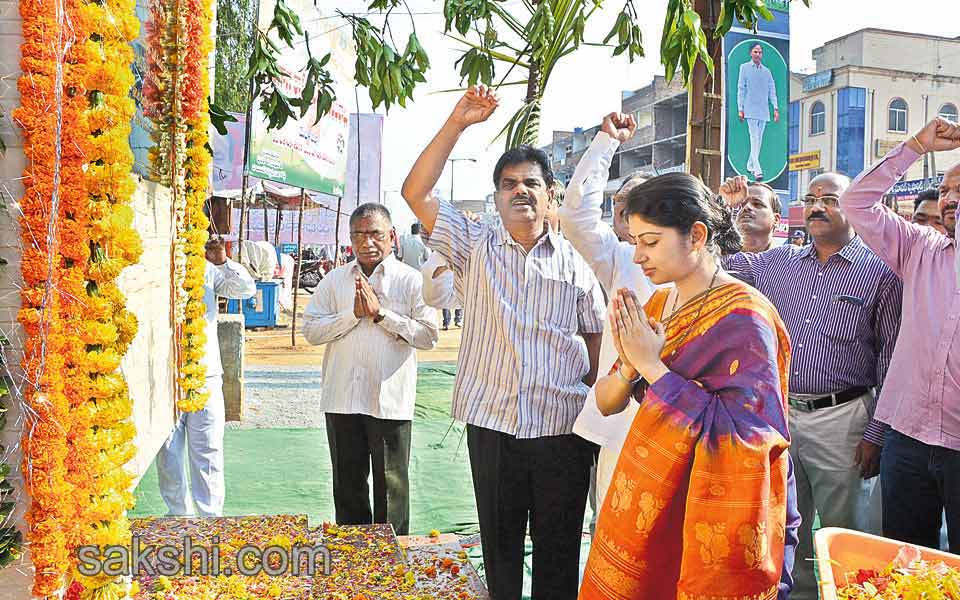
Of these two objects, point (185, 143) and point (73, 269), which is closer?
point (73, 269)

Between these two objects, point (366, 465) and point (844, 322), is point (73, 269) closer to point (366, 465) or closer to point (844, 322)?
point (366, 465)

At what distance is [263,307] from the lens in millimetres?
15531

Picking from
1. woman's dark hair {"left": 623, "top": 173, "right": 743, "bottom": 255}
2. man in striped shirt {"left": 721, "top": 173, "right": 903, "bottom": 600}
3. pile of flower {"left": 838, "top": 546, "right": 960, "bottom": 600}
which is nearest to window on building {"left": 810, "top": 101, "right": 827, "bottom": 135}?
man in striped shirt {"left": 721, "top": 173, "right": 903, "bottom": 600}

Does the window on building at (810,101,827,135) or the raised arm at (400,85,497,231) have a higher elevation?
the window on building at (810,101,827,135)

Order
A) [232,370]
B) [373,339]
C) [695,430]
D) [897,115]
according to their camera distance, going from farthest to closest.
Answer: [897,115] → [232,370] → [373,339] → [695,430]

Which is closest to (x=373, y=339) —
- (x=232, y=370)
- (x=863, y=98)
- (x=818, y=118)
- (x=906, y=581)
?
(x=906, y=581)

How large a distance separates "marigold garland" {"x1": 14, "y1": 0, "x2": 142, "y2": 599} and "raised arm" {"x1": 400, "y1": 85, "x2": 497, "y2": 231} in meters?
1.19

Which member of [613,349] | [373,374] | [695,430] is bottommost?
[373,374]

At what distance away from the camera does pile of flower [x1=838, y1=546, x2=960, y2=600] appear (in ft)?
6.48

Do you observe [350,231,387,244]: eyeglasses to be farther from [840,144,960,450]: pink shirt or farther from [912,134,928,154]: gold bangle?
[912,134,928,154]: gold bangle

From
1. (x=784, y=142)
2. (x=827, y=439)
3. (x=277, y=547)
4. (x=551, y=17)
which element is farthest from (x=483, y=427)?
(x=784, y=142)

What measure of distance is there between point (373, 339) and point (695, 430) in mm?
2610

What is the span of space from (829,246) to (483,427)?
1.71 metres

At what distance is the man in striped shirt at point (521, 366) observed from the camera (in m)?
3.26
